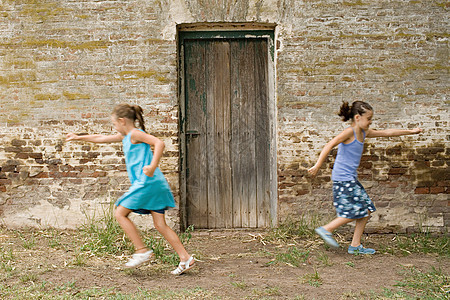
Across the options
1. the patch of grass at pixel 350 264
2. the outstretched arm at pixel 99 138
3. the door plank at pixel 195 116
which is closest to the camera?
the outstretched arm at pixel 99 138

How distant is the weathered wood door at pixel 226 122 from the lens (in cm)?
568

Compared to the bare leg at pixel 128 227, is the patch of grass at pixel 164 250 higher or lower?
lower

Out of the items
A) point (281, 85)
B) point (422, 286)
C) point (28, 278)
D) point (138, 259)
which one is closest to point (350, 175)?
point (422, 286)

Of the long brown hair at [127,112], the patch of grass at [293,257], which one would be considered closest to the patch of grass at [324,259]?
the patch of grass at [293,257]

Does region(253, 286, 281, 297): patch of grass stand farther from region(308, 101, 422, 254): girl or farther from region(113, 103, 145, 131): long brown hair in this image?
region(113, 103, 145, 131): long brown hair

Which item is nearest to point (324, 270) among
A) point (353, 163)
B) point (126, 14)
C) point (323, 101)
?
point (353, 163)

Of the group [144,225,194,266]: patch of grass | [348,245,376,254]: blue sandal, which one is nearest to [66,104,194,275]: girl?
[144,225,194,266]: patch of grass

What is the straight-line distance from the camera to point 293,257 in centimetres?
447

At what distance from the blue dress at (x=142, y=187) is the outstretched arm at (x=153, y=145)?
0.26 feet

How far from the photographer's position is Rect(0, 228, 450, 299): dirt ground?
3.61 m

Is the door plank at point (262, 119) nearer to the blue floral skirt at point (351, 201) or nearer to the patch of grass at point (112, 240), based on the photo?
the patch of grass at point (112, 240)

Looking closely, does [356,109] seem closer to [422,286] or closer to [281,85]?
[281,85]

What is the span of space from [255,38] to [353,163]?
7.08 feet

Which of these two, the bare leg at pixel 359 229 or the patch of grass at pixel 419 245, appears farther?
the patch of grass at pixel 419 245
